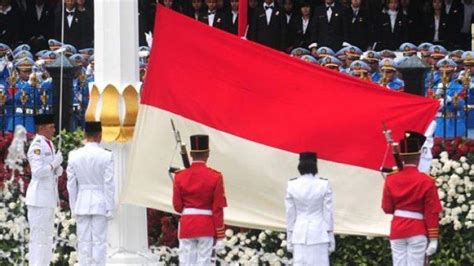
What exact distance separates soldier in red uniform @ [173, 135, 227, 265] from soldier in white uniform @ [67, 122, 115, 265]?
88 centimetres

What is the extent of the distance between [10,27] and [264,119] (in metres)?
12.1

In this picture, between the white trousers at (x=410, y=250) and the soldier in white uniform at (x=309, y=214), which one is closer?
the white trousers at (x=410, y=250)

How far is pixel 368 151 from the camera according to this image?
19.3 meters

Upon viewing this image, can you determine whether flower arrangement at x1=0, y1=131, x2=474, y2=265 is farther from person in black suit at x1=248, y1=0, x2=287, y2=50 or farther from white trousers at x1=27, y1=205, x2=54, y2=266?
person in black suit at x1=248, y1=0, x2=287, y2=50

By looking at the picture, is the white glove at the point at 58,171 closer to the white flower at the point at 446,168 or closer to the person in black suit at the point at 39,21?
the white flower at the point at 446,168

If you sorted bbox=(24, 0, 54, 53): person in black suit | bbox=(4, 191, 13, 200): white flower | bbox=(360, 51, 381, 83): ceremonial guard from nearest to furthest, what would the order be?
bbox=(4, 191, 13, 200): white flower < bbox=(360, 51, 381, 83): ceremonial guard < bbox=(24, 0, 54, 53): person in black suit

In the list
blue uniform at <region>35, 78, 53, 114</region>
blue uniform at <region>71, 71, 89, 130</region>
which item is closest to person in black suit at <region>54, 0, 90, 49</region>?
blue uniform at <region>71, 71, 89, 130</region>

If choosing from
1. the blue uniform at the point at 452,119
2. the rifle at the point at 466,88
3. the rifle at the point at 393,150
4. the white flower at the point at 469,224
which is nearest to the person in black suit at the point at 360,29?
the rifle at the point at 466,88

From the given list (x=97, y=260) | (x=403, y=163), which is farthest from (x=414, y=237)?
(x=97, y=260)

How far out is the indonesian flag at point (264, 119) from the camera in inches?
756

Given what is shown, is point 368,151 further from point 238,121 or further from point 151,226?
point 151,226

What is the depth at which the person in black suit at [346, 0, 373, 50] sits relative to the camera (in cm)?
2925

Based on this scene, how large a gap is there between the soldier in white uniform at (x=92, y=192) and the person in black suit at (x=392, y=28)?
10722 mm

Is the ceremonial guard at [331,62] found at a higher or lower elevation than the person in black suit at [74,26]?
lower
